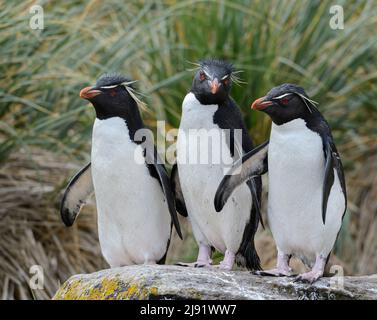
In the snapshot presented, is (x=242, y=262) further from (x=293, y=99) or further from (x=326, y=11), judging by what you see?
(x=326, y=11)

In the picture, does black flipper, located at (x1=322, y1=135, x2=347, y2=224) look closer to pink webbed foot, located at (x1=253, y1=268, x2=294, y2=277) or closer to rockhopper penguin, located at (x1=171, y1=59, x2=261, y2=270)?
pink webbed foot, located at (x1=253, y1=268, x2=294, y2=277)

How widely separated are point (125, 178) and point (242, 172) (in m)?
0.70

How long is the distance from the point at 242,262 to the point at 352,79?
3617 mm

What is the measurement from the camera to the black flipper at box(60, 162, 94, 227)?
5891 mm

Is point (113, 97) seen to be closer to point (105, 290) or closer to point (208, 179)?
point (208, 179)

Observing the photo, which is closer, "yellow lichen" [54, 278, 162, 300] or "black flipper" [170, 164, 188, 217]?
"yellow lichen" [54, 278, 162, 300]

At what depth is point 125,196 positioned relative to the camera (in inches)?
217

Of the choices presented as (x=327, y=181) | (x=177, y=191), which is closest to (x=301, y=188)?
(x=327, y=181)

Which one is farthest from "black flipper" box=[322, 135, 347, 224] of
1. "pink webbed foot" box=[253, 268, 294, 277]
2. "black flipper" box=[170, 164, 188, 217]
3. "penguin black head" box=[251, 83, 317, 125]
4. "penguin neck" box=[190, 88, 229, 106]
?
"black flipper" box=[170, 164, 188, 217]

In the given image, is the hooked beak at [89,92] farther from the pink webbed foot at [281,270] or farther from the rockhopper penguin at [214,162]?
the pink webbed foot at [281,270]

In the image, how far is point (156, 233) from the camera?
221 inches

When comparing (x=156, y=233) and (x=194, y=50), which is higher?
(x=194, y=50)

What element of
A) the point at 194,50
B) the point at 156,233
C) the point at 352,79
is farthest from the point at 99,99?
the point at 352,79

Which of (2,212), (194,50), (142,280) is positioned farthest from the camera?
(194,50)
